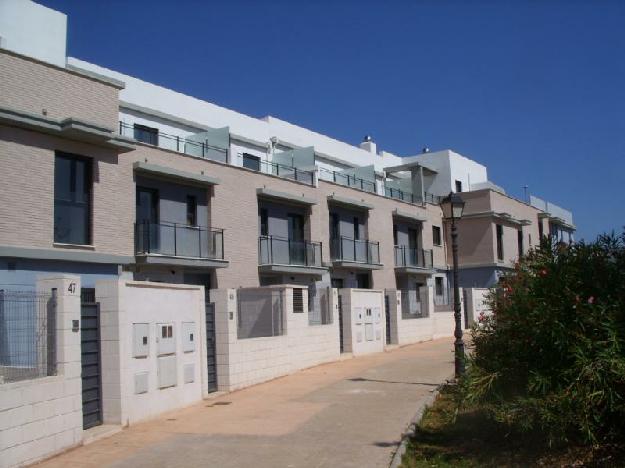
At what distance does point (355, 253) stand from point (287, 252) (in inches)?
206

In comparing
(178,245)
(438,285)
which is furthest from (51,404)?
(438,285)

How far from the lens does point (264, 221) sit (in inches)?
1097

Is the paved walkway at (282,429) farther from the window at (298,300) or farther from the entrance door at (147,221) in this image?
the entrance door at (147,221)

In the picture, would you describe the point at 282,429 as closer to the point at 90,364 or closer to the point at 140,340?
the point at 140,340

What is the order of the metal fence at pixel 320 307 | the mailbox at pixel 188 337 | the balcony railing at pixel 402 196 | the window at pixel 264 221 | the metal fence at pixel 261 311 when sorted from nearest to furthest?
the mailbox at pixel 188 337 → the metal fence at pixel 261 311 → the metal fence at pixel 320 307 → the window at pixel 264 221 → the balcony railing at pixel 402 196

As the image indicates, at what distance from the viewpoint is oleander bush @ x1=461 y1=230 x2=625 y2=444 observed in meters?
7.11

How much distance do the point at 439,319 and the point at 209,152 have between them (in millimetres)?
12850

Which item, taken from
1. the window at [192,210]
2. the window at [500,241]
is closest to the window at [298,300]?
the window at [192,210]

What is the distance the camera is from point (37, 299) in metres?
8.95

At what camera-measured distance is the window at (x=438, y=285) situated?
4050cm

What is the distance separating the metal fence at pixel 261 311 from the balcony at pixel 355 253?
43.7 feet

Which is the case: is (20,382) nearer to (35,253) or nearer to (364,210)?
(35,253)

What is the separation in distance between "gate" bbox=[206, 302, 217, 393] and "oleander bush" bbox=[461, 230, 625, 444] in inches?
263

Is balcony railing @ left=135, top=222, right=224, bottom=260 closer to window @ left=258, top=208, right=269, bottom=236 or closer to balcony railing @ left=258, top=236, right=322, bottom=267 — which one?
balcony railing @ left=258, top=236, right=322, bottom=267
